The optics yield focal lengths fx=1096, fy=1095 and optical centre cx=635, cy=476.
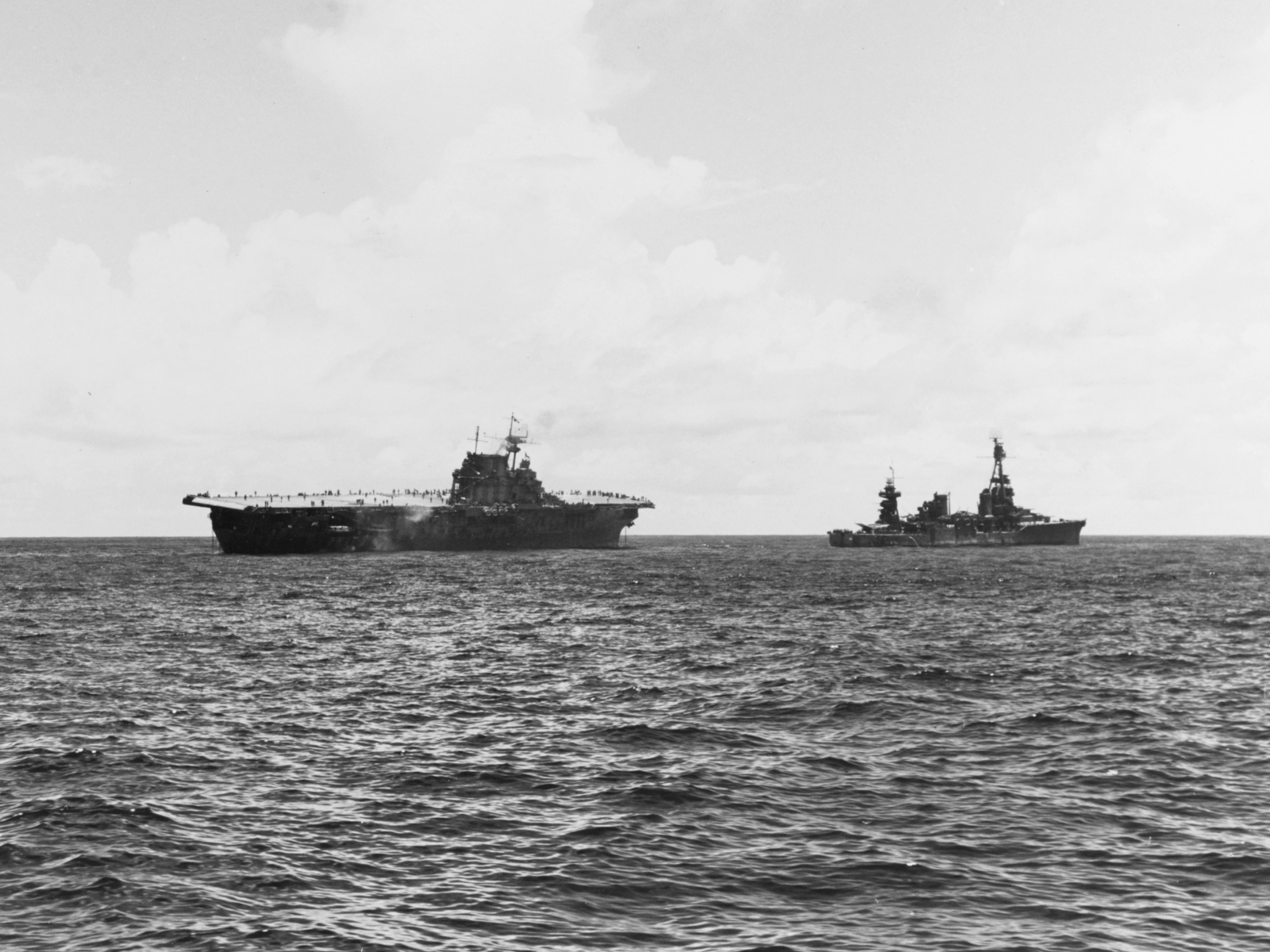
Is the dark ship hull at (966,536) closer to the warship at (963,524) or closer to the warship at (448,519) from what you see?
the warship at (963,524)

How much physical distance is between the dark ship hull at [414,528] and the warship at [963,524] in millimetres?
42796

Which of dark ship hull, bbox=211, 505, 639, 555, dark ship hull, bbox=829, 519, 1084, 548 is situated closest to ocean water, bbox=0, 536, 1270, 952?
dark ship hull, bbox=211, 505, 639, 555

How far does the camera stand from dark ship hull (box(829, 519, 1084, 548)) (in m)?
163

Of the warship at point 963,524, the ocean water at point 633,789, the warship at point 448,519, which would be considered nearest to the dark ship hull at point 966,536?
the warship at point 963,524

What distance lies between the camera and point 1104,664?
33.9 metres

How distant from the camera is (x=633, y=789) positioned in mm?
18875

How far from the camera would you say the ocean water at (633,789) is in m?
13.0

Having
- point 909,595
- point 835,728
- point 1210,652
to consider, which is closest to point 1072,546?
point 909,595

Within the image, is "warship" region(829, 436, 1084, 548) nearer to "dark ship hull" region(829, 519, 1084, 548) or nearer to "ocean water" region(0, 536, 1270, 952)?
"dark ship hull" region(829, 519, 1084, 548)

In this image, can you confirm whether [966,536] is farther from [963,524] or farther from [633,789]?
[633,789]

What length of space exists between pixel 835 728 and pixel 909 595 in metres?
42.7

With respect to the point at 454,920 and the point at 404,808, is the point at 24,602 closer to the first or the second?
the point at 404,808

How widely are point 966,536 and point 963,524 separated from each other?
2136mm

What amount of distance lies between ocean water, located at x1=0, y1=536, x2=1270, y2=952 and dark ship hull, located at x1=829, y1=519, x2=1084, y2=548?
12093 cm
